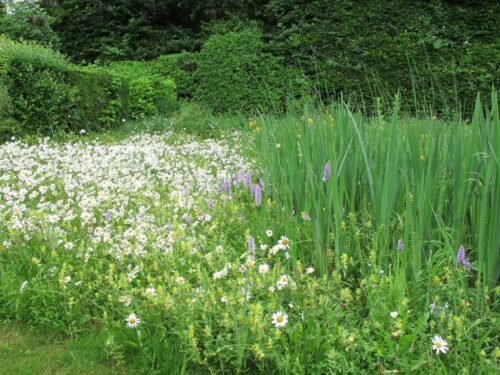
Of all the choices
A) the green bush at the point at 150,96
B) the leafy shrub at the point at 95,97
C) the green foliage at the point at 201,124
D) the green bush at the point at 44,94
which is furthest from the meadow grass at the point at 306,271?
the green bush at the point at 150,96

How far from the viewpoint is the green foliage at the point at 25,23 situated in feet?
39.3

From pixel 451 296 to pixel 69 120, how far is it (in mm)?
7606

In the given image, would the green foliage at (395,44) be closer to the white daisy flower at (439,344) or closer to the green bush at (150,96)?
the green bush at (150,96)

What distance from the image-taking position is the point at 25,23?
12109 mm

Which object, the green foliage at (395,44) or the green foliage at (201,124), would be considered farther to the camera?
the green foliage at (395,44)

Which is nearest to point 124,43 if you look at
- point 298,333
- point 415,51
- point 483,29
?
point 415,51

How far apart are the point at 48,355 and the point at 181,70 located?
11287 mm

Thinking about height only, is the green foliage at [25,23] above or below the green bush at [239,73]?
above

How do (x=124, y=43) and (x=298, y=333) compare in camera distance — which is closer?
(x=298, y=333)

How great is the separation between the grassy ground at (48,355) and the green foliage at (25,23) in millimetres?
11292

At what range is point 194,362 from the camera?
2.03 m

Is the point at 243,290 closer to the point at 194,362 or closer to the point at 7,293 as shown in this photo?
the point at 194,362

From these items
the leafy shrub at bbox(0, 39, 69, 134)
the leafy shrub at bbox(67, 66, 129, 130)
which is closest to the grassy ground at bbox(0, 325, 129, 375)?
the leafy shrub at bbox(0, 39, 69, 134)

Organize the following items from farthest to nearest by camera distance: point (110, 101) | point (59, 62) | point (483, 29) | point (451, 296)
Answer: point (483, 29)
point (110, 101)
point (59, 62)
point (451, 296)
